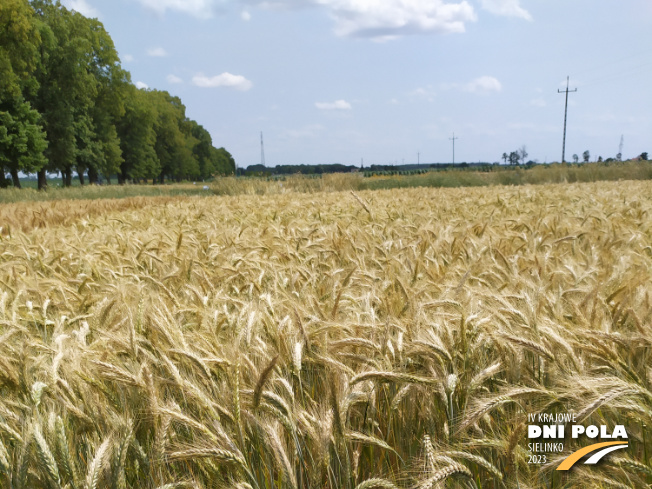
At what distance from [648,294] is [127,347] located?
1763 mm

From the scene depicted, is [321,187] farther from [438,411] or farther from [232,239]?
[438,411]

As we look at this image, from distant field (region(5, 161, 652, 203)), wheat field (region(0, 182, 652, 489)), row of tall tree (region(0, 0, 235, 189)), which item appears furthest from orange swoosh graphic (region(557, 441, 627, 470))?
row of tall tree (region(0, 0, 235, 189))

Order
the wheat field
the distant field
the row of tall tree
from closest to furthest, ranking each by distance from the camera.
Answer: the wheat field, the distant field, the row of tall tree

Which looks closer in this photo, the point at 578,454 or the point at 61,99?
the point at 578,454

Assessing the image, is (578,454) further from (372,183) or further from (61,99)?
(61,99)

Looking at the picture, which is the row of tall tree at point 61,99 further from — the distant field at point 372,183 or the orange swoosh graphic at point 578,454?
the orange swoosh graphic at point 578,454

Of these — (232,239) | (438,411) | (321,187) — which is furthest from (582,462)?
(321,187)

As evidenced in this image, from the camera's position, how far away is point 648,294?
1.70 m

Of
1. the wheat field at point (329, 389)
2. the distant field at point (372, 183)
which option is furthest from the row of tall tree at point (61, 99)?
the wheat field at point (329, 389)

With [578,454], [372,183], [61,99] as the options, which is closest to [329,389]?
[578,454]

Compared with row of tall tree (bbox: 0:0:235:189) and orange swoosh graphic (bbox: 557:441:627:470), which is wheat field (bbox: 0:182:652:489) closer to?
orange swoosh graphic (bbox: 557:441:627:470)

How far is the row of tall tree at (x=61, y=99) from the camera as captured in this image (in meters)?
26.1

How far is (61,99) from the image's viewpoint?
120 ft

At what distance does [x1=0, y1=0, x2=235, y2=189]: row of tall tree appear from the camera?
2611 cm
